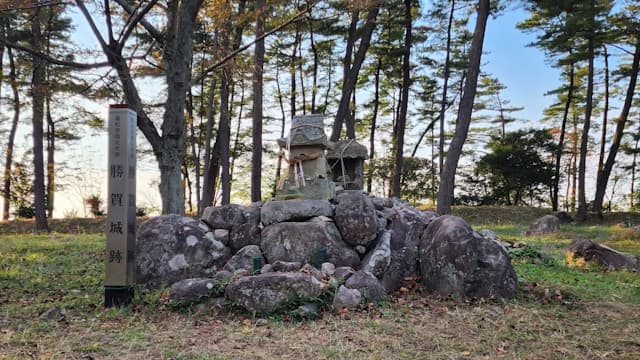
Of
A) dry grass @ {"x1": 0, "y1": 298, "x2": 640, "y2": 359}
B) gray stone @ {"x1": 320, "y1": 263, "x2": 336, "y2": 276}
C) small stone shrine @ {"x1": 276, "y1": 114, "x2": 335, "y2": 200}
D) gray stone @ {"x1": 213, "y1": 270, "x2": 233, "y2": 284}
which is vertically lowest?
dry grass @ {"x1": 0, "y1": 298, "x2": 640, "y2": 359}

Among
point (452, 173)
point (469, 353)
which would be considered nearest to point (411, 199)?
point (452, 173)

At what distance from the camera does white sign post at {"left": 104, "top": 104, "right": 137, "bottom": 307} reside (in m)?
4.14

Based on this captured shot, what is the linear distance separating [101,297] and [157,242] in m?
0.74

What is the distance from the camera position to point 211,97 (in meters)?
12.4

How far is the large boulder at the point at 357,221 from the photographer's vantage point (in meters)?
4.95

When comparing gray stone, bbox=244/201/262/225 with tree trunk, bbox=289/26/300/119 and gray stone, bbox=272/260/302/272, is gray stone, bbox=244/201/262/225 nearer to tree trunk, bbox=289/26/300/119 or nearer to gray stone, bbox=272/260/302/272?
gray stone, bbox=272/260/302/272

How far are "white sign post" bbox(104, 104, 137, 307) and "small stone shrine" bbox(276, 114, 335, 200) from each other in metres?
1.87

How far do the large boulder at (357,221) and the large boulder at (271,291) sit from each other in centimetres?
126

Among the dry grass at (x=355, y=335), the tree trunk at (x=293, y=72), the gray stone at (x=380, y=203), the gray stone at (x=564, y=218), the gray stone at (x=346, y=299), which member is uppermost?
the tree trunk at (x=293, y=72)

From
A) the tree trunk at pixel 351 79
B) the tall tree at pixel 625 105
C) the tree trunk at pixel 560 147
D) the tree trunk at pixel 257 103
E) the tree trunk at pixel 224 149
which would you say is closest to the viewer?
the tree trunk at pixel 257 103

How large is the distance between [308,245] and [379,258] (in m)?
0.78

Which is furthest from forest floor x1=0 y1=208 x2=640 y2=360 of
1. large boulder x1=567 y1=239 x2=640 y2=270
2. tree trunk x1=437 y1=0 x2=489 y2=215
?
tree trunk x1=437 y1=0 x2=489 y2=215

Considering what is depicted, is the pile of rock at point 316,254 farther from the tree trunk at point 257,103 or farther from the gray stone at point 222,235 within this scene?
the tree trunk at point 257,103

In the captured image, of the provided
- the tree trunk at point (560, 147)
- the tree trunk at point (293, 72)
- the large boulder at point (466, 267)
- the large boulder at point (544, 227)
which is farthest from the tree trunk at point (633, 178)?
the large boulder at point (466, 267)
